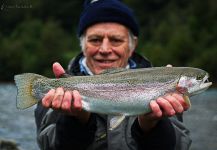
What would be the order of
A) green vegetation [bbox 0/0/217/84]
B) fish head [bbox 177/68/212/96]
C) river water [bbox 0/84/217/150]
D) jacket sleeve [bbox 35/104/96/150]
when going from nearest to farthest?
fish head [bbox 177/68/212/96]
jacket sleeve [bbox 35/104/96/150]
river water [bbox 0/84/217/150]
green vegetation [bbox 0/0/217/84]

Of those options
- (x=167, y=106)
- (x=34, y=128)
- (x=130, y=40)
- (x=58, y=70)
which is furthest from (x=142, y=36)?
(x=167, y=106)

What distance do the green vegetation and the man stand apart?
4733 centimetres

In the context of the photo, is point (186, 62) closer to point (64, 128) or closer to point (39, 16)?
point (39, 16)

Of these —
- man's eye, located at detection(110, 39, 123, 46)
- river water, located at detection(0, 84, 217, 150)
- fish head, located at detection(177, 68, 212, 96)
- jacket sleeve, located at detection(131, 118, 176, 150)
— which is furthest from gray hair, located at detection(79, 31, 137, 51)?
river water, located at detection(0, 84, 217, 150)

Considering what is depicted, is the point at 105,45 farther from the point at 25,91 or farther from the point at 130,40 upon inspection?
the point at 25,91

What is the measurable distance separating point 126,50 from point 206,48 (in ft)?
199

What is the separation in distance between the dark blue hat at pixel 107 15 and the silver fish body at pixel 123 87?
39.7 inches

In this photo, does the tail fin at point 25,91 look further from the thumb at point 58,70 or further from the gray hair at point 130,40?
the gray hair at point 130,40

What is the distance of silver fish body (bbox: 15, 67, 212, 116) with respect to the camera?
4.29m

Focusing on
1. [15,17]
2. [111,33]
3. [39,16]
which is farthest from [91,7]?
[39,16]

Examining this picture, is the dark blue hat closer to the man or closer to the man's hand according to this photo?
the man

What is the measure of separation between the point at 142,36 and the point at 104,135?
7886 cm

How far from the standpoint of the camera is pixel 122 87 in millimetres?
4355

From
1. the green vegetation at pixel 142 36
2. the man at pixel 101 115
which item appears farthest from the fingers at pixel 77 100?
the green vegetation at pixel 142 36
